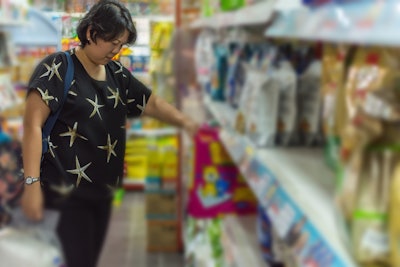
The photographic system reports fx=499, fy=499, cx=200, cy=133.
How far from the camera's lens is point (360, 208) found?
2.15ft

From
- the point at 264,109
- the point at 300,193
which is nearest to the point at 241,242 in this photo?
the point at 264,109

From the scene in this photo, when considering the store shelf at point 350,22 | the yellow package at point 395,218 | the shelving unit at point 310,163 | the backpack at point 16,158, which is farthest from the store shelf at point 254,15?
the backpack at point 16,158

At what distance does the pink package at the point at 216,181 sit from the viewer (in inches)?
76.0

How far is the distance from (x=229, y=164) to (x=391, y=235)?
1.36 metres

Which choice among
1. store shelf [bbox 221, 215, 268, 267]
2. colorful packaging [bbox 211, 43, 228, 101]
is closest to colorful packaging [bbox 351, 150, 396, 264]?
store shelf [bbox 221, 215, 268, 267]

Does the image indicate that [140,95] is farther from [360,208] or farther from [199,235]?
[199,235]

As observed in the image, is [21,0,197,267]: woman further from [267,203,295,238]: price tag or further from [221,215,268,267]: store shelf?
[221,215,268,267]: store shelf

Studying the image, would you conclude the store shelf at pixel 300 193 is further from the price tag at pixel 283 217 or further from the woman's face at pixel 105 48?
the woman's face at pixel 105 48

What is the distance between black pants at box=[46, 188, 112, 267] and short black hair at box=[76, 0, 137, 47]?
69 millimetres

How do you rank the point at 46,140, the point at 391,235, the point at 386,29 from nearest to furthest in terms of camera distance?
the point at 46,140 → the point at 386,29 → the point at 391,235

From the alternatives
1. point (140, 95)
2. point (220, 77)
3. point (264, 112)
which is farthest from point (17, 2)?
point (140, 95)

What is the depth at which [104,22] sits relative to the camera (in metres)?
0.17

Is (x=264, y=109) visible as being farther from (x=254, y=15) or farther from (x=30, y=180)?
(x=30, y=180)

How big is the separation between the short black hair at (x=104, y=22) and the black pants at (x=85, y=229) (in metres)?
0.07
